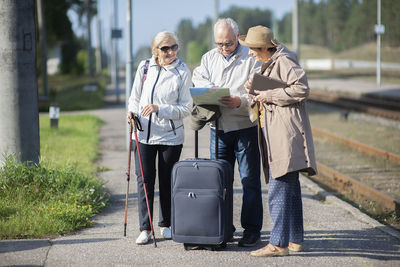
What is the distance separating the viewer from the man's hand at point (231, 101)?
5293 millimetres

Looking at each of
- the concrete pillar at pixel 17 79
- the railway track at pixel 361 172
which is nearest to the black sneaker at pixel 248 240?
the railway track at pixel 361 172

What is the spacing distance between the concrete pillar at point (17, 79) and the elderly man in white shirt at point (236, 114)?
7.82 ft

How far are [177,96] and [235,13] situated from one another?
16458 cm

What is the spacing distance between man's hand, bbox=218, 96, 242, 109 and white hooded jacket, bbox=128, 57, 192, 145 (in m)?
0.45

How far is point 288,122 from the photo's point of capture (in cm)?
507

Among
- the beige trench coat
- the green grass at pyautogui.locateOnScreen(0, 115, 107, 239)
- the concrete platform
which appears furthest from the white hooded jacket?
the green grass at pyautogui.locateOnScreen(0, 115, 107, 239)

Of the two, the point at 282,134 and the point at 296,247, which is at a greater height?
the point at 282,134

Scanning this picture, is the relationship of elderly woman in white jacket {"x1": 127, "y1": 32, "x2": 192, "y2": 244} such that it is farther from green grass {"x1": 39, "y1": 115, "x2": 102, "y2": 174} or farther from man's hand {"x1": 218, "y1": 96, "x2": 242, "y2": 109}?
green grass {"x1": 39, "y1": 115, "x2": 102, "y2": 174}

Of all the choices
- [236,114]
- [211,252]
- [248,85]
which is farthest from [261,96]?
[211,252]

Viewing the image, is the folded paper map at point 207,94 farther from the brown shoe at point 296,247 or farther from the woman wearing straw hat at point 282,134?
the brown shoe at point 296,247

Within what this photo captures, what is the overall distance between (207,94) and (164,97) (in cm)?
55

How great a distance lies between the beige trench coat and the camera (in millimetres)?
5016

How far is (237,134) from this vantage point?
18.5 ft

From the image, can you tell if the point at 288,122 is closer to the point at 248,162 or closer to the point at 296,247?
the point at 248,162
